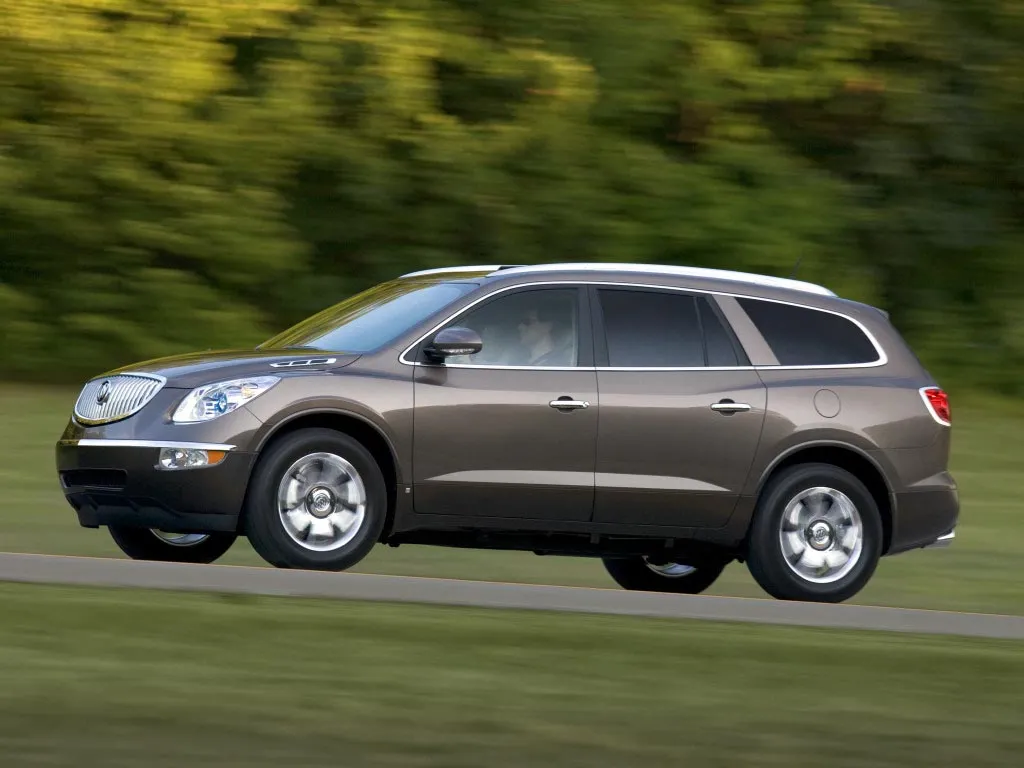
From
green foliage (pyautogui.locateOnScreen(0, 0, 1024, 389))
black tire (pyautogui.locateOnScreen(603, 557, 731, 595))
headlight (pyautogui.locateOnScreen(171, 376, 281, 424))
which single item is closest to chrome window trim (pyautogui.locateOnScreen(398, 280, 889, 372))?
headlight (pyautogui.locateOnScreen(171, 376, 281, 424))

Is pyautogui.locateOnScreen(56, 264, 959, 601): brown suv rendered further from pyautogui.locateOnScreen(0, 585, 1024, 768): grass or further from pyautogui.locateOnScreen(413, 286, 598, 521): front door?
pyautogui.locateOnScreen(0, 585, 1024, 768): grass

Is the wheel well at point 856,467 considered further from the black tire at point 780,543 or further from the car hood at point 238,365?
the car hood at point 238,365

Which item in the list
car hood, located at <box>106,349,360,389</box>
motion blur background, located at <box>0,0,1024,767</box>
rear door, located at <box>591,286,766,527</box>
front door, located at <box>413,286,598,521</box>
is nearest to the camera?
car hood, located at <box>106,349,360,389</box>

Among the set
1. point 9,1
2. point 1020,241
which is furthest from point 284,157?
point 1020,241

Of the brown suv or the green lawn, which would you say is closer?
the brown suv

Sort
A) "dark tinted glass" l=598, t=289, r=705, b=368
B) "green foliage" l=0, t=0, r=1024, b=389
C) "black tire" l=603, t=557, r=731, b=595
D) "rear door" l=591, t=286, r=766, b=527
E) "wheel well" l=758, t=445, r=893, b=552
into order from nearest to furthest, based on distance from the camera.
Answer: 1. "rear door" l=591, t=286, r=766, b=527
2. "dark tinted glass" l=598, t=289, r=705, b=368
3. "wheel well" l=758, t=445, r=893, b=552
4. "black tire" l=603, t=557, r=731, b=595
5. "green foliage" l=0, t=0, r=1024, b=389

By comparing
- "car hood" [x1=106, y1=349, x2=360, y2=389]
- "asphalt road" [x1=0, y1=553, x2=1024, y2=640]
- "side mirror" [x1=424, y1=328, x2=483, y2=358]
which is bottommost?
"asphalt road" [x1=0, y1=553, x2=1024, y2=640]

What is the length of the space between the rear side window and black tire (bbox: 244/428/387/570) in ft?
7.65

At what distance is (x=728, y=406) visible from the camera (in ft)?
36.6

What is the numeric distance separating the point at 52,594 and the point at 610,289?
3481mm

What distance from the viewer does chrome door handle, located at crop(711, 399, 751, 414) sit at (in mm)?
11141

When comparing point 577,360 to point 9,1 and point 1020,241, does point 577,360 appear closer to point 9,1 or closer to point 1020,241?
point 9,1

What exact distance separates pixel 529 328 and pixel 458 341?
2.16 ft

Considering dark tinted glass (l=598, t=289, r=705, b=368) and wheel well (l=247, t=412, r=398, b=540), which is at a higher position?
dark tinted glass (l=598, t=289, r=705, b=368)
